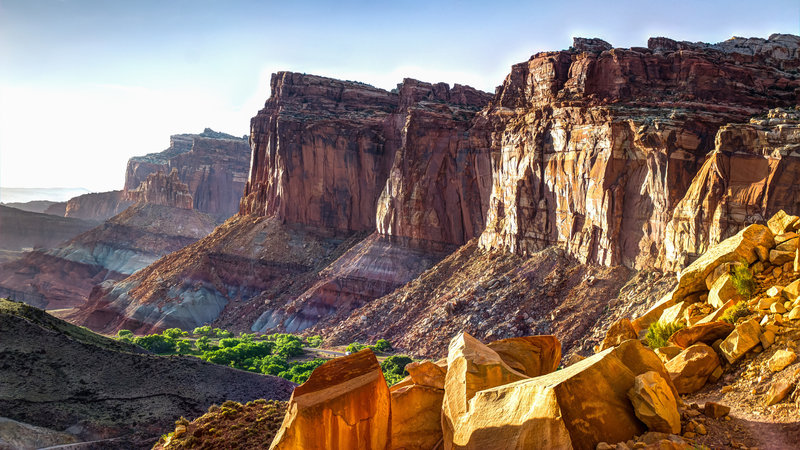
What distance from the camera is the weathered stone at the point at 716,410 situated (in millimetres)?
13477

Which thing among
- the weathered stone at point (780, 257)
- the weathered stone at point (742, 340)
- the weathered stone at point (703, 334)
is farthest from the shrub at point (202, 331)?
the weathered stone at point (742, 340)

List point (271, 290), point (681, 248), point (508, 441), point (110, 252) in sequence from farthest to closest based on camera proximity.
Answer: point (110, 252) → point (271, 290) → point (681, 248) → point (508, 441)

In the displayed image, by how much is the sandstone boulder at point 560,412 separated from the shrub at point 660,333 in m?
5.62

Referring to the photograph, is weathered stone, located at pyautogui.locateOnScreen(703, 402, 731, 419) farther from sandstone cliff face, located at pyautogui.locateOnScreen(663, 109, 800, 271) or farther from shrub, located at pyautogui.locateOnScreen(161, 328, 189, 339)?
shrub, located at pyautogui.locateOnScreen(161, 328, 189, 339)

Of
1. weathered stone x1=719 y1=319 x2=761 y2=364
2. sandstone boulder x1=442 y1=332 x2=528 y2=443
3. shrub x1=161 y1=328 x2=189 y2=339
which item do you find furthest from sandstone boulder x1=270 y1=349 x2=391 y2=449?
shrub x1=161 y1=328 x2=189 y2=339

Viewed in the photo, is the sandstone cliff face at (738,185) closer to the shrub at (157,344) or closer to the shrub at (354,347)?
the shrub at (354,347)

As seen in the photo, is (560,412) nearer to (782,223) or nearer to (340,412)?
(340,412)

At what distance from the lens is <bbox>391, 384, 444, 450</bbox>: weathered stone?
16156mm

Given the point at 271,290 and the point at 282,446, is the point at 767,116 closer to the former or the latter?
the point at 282,446

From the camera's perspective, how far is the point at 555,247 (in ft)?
199

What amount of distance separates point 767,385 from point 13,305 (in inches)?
1924

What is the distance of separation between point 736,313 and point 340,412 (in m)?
10.4

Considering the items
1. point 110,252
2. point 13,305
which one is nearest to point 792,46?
point 13,305

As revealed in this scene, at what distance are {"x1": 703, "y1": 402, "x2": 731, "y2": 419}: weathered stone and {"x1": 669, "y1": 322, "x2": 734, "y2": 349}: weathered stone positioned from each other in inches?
139
